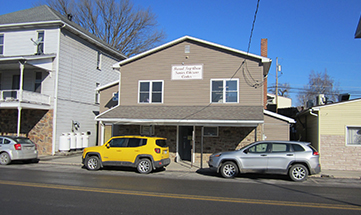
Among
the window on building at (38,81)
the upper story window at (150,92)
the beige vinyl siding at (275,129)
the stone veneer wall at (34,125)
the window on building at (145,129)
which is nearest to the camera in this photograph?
the beige vinyl siding at (275,129)

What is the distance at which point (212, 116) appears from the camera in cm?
1509

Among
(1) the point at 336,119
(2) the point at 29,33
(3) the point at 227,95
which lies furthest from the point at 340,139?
(2) the point at 29,33

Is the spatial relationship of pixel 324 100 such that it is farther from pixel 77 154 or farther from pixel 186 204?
pixel 77 154

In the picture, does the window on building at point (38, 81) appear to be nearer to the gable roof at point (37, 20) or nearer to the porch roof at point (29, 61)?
the porch roof at point (29, 61)

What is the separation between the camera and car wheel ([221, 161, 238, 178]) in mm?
12078

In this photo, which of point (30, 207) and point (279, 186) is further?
point (279, 186)

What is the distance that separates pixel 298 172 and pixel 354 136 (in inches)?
227

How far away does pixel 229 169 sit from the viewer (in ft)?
39.9

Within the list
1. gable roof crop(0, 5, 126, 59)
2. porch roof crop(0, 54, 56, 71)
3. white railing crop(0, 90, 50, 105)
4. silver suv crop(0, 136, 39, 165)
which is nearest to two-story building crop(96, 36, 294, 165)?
silver suv crop(0, 136, 39, 165)

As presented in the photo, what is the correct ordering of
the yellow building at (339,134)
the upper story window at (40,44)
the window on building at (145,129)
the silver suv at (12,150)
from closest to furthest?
the silver suv at (12,150) < the yellow building at (339,134) < the window on building at (145,129) < the upper story window at (40,44)

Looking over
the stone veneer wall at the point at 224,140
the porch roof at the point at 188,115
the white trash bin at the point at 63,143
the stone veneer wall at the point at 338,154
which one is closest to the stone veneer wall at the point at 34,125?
the white trash bin at the point at 63,143

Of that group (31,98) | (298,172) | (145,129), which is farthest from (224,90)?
(31,98)

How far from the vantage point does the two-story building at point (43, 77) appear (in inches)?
782

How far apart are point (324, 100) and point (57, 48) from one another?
1844 cm
